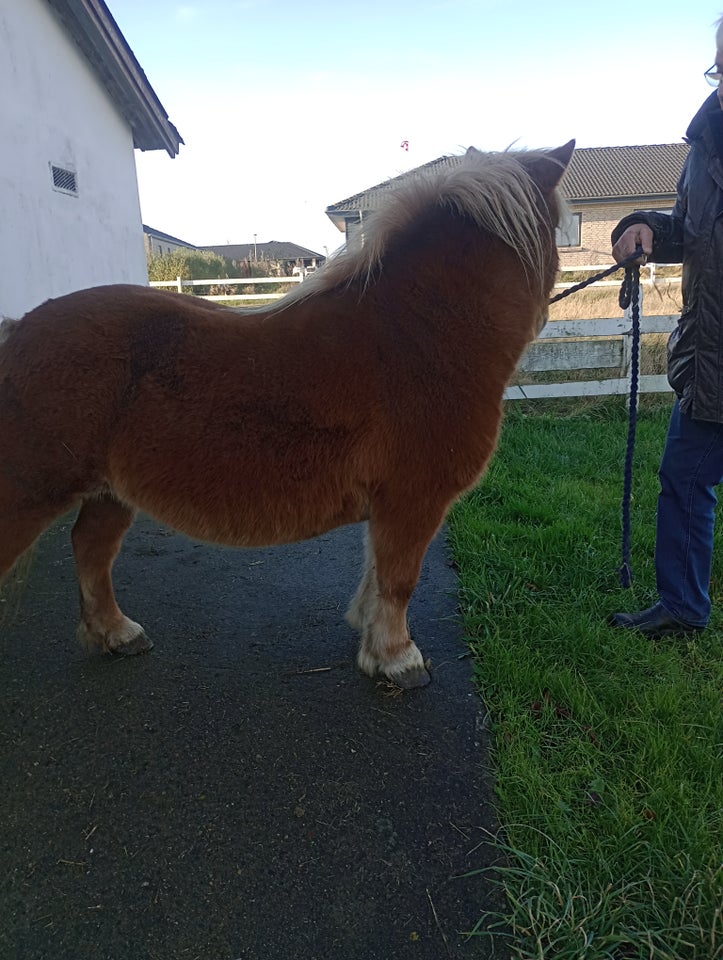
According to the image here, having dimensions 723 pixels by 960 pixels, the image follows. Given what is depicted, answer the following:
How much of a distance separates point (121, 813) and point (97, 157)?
8.20 metres

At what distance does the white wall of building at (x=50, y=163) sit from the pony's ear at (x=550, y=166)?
16.2 ft

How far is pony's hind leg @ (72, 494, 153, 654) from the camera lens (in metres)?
2.63

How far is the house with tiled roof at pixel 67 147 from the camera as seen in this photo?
562 cm

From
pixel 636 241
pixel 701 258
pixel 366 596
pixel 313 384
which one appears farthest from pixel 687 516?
pixel 313 384

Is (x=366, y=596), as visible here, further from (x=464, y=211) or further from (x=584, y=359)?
(x=584, y=359)

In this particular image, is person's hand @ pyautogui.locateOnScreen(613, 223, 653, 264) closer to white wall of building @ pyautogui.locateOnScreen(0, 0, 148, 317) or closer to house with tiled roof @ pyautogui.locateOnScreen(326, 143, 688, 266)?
white wall of building @ pyautogui.locateOnScreen(0, 0, 148, 317)

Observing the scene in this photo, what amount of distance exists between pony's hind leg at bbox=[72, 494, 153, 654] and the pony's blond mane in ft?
4.05

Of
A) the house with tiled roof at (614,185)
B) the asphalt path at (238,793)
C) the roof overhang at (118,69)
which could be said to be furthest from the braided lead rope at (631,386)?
the house with tiled roof at (614,185)

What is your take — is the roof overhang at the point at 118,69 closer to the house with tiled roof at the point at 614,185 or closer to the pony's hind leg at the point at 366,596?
the pony's hind leg at the point at 366,596

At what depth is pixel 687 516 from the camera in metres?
2.66

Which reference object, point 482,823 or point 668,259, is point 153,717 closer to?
point 482,823

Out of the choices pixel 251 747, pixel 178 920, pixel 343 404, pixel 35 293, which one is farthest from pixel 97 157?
pixel 178 920

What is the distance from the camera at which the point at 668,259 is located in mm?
2592

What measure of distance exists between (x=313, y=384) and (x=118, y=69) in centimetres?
795
